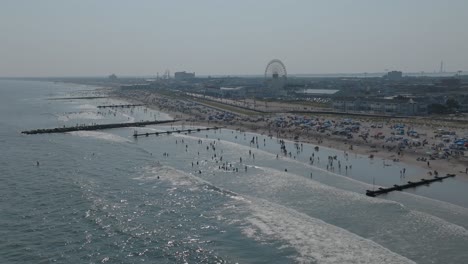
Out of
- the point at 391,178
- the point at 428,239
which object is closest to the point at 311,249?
the point at 428,239

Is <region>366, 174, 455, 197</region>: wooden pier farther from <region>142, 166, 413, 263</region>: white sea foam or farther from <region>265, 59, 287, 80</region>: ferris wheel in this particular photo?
<region>265, 59, 287, 80</region>: ferris wheel

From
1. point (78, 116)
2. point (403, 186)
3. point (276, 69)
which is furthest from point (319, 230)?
point (276, 69)

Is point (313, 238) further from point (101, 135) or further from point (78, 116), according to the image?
point (78, 116)

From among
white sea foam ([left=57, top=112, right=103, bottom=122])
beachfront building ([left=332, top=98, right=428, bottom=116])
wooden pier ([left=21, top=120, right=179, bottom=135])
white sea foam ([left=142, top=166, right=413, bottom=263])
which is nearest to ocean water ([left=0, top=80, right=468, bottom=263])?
white sea foam ([left=142, top=166, right=413, bottom=263])

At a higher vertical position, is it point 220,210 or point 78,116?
point 220,210

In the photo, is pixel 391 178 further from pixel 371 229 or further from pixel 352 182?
pixel 371 229

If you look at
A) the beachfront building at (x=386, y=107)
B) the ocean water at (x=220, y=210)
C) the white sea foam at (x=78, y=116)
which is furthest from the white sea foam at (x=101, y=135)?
the beachfront building at (x=386, y=107)
